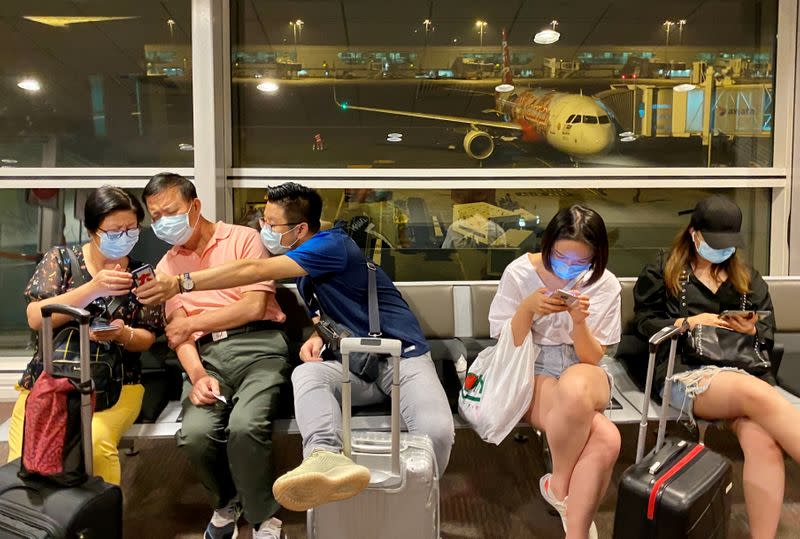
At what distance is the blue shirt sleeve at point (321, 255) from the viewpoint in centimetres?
231

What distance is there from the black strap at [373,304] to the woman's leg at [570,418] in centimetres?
77

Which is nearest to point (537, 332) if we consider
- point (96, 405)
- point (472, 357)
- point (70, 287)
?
point (472, 357)

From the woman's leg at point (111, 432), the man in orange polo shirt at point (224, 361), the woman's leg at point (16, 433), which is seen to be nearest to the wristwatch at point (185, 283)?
the man in orange polo shirt at point (224, 361)

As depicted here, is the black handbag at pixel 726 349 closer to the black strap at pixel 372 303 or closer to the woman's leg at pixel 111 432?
the black strap at pixel 372 303

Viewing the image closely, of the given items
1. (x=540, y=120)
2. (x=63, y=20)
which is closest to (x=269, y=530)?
(x=540, y=120)

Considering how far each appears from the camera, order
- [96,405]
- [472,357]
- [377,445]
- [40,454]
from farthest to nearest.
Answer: [472,357] < [96,405] < [377,445] < [40,454]

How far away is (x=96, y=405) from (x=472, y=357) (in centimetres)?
173

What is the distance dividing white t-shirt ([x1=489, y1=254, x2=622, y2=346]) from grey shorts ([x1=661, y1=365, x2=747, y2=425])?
32 cm

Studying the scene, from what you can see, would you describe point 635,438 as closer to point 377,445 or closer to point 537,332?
point 537,332

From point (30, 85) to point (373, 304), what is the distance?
3.27 meters

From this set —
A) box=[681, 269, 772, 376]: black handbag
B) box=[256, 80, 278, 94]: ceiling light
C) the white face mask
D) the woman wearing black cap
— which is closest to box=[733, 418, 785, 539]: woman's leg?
the woman wearing black cap

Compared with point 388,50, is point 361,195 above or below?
below

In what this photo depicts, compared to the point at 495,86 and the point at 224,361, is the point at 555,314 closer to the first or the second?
the point at 224,361

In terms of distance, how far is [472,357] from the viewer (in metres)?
2.91
